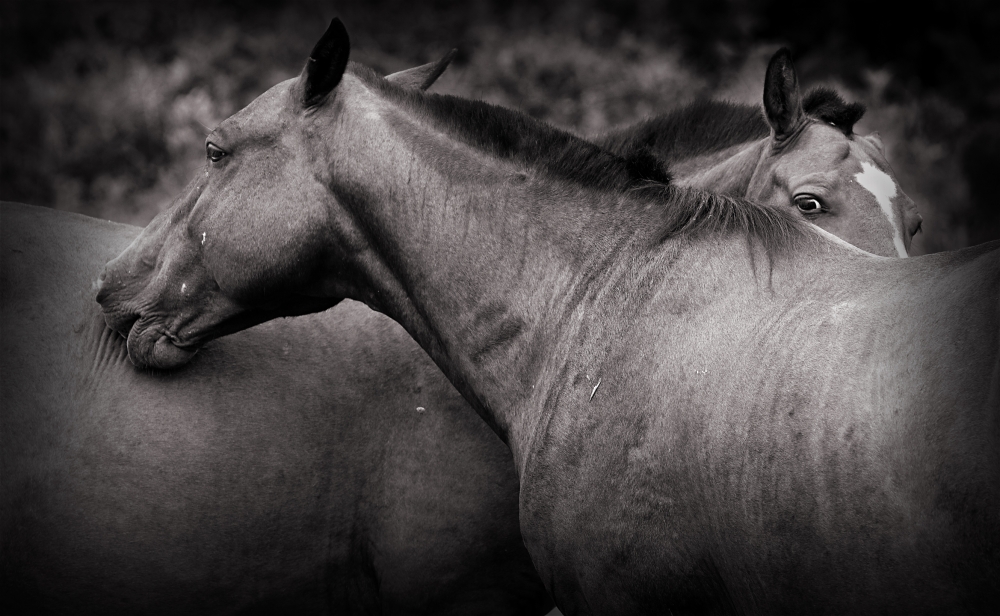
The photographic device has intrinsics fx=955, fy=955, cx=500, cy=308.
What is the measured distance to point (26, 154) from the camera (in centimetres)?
893

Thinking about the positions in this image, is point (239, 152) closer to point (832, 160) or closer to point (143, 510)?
point (143, 510)

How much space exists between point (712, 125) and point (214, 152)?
2.16 meters

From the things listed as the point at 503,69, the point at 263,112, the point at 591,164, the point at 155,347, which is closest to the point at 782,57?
the point at 591,164

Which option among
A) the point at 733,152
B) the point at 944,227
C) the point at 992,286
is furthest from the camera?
the point at 944,227

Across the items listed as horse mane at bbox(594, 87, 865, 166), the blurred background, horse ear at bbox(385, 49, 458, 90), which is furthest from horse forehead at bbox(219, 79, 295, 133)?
the blurred background

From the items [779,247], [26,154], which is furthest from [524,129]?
[26,154]

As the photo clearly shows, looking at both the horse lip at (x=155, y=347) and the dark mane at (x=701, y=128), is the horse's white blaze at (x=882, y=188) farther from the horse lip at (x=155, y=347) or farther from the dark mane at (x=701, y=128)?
the horse lip at (x=155, y=347)

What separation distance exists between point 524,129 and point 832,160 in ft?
4.55

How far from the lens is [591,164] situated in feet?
10.3

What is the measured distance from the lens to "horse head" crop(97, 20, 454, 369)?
10.6 feet

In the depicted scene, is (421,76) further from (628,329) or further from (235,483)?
(235,483)

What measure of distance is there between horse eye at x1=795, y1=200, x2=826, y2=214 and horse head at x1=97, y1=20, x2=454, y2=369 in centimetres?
173

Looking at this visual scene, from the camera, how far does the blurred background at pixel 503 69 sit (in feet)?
28.0

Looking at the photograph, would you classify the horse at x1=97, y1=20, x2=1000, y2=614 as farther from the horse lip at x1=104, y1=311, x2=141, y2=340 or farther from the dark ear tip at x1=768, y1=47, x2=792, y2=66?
the dark ear tip at x1=768, y1=47, x2=792, y2=66
